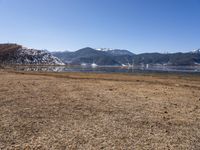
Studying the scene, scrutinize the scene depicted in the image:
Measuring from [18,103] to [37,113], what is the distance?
3.81 meters

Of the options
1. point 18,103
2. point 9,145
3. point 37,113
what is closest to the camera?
point 9,145

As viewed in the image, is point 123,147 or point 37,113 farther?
point 37,113

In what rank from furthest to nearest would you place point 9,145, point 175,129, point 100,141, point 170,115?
point 170,115 → point 175,129 → point 100,141 → point 9,145

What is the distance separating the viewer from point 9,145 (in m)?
9.73

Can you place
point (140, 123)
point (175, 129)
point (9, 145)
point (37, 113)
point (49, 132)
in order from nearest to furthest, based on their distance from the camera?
point (9, 145)
point (49, 132)
point (175, 129)
point (140, 123)
point (37, 113)

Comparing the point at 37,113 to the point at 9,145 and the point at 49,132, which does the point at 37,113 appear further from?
the point at 9,145

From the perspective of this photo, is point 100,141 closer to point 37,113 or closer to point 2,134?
point 2,134

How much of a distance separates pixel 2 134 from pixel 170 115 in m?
10.6

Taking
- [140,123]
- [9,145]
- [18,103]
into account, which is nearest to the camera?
[9,145]

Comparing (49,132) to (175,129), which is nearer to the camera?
(49,132)

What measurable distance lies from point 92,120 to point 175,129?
4524 mm

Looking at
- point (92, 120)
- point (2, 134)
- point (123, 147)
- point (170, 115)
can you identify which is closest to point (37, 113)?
point (92, 120)

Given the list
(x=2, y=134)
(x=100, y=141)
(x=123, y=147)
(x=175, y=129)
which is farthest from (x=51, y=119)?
(x=175, y=129)

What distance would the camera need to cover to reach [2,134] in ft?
36.0
